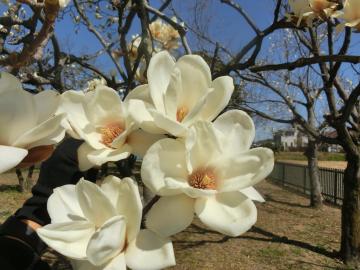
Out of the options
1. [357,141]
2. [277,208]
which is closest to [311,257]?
[357,141]

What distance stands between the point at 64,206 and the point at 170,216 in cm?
13

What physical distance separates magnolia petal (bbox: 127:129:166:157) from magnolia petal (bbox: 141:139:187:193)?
5 centimetres

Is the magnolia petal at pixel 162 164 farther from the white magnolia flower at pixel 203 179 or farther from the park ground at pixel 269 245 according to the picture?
the park ground at pixel 269 245

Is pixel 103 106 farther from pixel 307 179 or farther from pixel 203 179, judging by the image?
pixel 307 179

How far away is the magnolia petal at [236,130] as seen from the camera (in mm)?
475

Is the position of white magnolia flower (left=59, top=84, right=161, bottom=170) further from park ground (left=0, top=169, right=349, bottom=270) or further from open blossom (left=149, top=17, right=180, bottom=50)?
park ground (left=0, top=169, right=349, bottom=270)

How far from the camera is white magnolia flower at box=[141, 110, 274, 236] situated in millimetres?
422

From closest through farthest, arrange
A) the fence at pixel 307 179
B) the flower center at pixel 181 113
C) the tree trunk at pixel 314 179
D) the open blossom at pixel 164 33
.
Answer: the flower center at pixel 181 113
the open blossom at pixel 164 33
the tree trunk at pixel 314 179
the fence at pixel 307 179

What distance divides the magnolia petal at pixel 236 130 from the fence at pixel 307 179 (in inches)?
326

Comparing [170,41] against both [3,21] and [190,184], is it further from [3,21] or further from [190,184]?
[190,184]

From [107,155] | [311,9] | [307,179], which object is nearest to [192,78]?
[107,155]

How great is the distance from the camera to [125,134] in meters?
0.47

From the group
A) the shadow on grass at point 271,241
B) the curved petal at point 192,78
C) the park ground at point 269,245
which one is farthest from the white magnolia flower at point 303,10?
the shadow on grass at point 271,241

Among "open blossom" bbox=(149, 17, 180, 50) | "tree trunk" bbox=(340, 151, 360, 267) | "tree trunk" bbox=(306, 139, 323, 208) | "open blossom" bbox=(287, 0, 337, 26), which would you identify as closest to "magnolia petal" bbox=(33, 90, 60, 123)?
"open blossom" bbox=(287, 0, 337, 26)
